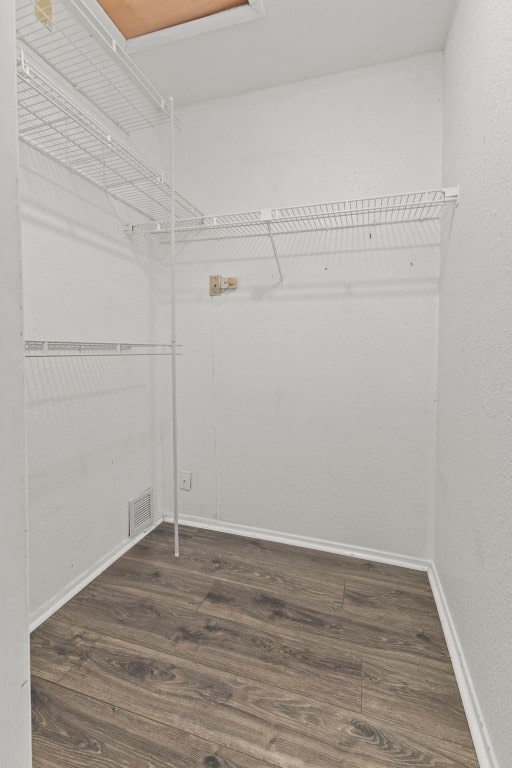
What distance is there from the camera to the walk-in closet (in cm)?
95

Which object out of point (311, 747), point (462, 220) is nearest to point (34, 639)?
point (311, 747)

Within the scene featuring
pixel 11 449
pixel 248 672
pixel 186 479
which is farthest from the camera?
pixel 186 479

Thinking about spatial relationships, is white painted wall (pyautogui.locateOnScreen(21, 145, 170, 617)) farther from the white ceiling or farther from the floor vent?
the white ceiling

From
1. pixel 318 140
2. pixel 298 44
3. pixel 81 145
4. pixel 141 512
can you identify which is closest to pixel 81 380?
pixel 141 512

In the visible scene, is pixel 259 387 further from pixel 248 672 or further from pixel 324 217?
pixel 248 672

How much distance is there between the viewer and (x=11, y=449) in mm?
538

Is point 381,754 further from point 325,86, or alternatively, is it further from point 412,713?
point 325,86

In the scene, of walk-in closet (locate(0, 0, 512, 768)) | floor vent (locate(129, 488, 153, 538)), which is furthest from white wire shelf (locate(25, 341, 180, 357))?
floor vent (locate(129, 488, 153, 538))

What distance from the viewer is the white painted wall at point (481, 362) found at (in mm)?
854

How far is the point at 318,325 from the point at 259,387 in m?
0.45

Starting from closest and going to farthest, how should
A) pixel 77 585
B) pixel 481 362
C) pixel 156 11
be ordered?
pixel 481 362, pixel 156 11, pixel 77 585

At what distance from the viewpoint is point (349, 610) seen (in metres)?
1.46

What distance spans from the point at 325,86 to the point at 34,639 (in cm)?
266

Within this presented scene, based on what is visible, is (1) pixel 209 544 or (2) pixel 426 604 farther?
(1) pixel 209 544
